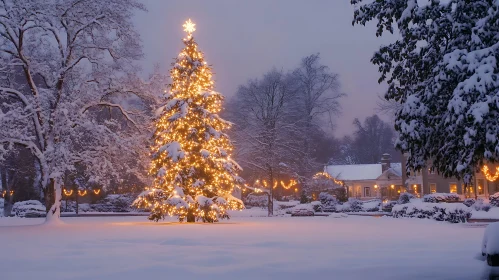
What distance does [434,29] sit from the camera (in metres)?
9.51

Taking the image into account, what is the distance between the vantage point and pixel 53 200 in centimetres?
3050

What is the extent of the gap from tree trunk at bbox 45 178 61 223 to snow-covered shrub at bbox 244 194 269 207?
101 feet

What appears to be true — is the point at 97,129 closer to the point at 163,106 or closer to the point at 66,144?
the point at 66,144

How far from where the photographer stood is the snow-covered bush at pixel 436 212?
1257 inches

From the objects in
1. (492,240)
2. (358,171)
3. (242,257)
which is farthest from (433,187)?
(492,240)

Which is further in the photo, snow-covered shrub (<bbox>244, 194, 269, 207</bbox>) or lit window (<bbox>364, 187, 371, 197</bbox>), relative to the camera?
lit window (<bbox>364, 187, 371, 197</bbox>)

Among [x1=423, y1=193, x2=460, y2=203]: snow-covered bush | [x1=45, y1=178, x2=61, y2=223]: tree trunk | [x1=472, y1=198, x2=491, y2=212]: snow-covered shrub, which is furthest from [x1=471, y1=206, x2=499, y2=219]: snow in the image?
[x1=45, y1=178, x2=61, y2=223]: tree trunk

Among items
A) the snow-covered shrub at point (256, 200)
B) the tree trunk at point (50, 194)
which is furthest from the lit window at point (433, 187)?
the tree trunk at point (50, 194)

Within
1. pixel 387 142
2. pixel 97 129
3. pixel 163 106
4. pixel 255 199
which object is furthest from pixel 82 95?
pixel 387 142

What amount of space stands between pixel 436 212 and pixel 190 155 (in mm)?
16090

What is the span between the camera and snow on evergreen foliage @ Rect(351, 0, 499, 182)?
8.34 m

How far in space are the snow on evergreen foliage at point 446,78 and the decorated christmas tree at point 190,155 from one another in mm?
19051

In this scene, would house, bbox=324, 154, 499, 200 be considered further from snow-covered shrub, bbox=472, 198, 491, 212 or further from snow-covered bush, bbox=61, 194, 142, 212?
snow-covered bush, bbox=61, 194, 142, 212

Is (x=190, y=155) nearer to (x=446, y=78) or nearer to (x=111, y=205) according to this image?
(x=446, y=78)
